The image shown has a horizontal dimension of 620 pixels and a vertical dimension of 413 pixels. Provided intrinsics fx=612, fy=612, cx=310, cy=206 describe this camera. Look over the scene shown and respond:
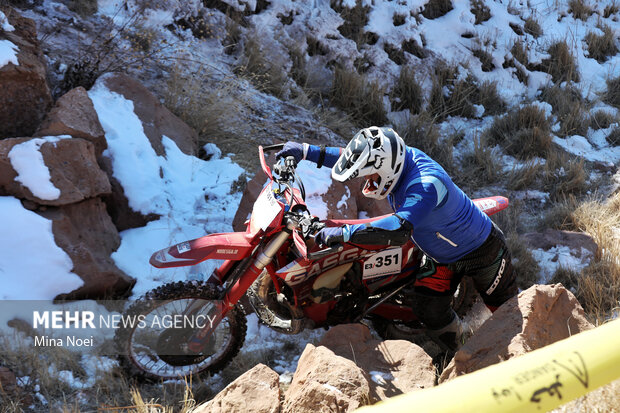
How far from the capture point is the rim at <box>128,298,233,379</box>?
3783 mm

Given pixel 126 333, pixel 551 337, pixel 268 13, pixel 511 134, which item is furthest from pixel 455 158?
pixel 126 333

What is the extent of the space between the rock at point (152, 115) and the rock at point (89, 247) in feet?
3.28

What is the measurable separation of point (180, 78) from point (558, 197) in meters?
4.17

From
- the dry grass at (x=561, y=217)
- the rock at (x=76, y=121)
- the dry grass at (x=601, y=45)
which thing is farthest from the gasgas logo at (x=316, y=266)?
the dry grass at (x=601, y=45)

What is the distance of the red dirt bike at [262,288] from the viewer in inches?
143

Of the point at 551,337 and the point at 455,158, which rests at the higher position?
the point at 551,337

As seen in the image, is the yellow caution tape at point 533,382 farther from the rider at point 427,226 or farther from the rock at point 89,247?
the rock at point 89,247

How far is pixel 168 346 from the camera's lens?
3906 millimetres

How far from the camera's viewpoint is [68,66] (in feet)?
18.4

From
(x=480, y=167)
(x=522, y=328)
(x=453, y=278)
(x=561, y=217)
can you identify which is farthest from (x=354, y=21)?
Answer: (x=522, y=328)

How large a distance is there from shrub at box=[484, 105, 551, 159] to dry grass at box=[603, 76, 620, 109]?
1277mm

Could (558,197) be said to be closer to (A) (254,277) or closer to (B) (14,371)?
(A) (254,277)

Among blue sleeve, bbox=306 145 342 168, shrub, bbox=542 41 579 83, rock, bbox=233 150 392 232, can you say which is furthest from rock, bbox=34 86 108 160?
shrub, bbox=542 41 579 83

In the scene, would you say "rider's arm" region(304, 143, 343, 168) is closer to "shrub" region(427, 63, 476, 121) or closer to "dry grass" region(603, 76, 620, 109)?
"shrub" region(427, 63, 476, 121)
